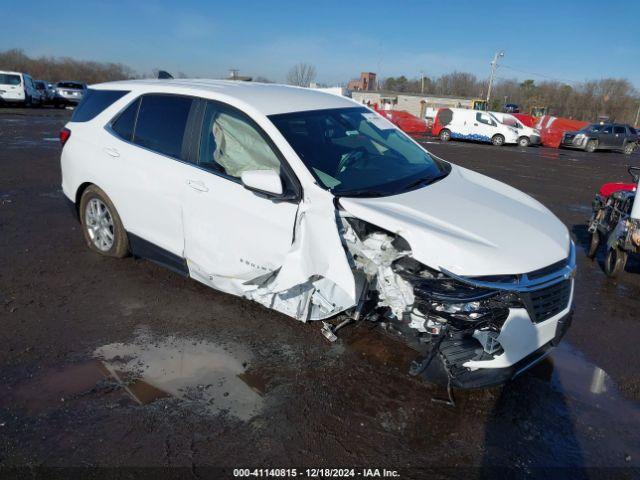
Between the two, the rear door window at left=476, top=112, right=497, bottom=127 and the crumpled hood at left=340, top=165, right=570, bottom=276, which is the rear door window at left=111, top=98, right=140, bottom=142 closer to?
the crumpled hood at left=340, top=165, right=570, bottom=276

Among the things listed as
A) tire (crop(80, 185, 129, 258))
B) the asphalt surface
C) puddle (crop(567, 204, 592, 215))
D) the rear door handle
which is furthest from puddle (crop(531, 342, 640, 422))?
puddle (crop(567, 204, 592, 215))

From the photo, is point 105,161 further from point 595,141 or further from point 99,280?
point 595,141

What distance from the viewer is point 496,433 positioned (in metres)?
2.97

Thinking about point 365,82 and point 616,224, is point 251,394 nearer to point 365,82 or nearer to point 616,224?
point 616,224

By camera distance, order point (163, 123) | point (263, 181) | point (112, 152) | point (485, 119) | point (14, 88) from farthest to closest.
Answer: point (14, 88), point (485, 119), point (112, 152), point (163, 123), point (263, 181)

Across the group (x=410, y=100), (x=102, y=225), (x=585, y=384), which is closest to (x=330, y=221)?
(x=585, y=384)

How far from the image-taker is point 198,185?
389 cm

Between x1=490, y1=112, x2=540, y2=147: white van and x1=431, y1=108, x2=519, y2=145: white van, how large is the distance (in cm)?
45

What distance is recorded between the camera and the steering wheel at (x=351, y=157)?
12.5 feet

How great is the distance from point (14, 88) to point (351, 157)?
3243cm

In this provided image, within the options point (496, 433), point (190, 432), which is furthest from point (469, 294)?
point (190, 432)

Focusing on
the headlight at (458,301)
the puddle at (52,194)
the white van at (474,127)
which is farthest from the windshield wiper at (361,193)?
the white van at (474,127)

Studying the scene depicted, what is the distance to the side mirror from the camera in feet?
11.1

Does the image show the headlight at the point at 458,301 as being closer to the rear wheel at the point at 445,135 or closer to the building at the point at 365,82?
the rear wheel at the point at 445,135
